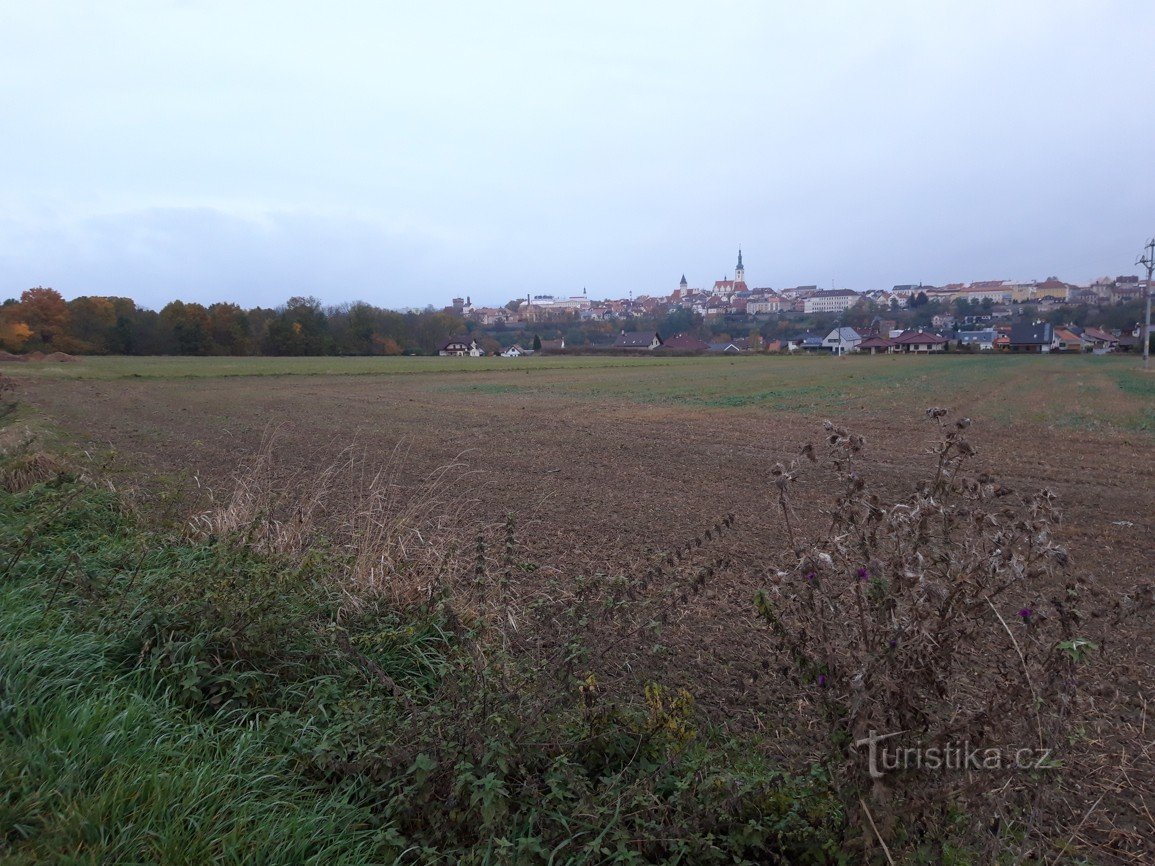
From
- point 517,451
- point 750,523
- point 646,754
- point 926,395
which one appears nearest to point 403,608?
point 646,754

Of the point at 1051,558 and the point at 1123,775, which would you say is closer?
the point at 1051,558

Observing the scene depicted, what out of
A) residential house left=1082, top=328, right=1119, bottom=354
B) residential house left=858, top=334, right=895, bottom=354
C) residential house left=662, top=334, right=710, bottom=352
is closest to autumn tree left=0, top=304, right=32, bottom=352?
residential house left=662, top=334, right=710, bottom=352

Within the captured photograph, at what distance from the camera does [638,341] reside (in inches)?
4887

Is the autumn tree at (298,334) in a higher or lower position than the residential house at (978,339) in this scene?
higher

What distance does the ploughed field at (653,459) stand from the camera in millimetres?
6435

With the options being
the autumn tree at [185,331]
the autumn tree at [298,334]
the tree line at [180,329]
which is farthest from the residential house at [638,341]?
the autumn tree at [185,331]

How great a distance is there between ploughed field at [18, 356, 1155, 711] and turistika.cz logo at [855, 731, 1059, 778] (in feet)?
3.51

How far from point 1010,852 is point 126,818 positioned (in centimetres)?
323

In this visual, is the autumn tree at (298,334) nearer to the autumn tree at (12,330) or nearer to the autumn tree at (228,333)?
the autumn tree at (228,333)

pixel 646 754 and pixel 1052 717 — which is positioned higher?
pixel 1052 717

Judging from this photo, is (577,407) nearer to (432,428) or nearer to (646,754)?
(432,428)

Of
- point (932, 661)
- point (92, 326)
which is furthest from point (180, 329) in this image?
point (932, 661)

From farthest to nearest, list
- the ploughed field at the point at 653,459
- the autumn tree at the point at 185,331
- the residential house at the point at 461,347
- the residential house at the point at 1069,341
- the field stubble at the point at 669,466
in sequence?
the residential house at the point at 1069,341 < the residential house at the point at 461,347 < the autumn tree at the point at 185,331 < the ploughed field at the point at 653,459 < the field stubble at the point at 669,466

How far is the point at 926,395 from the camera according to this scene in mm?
31641
